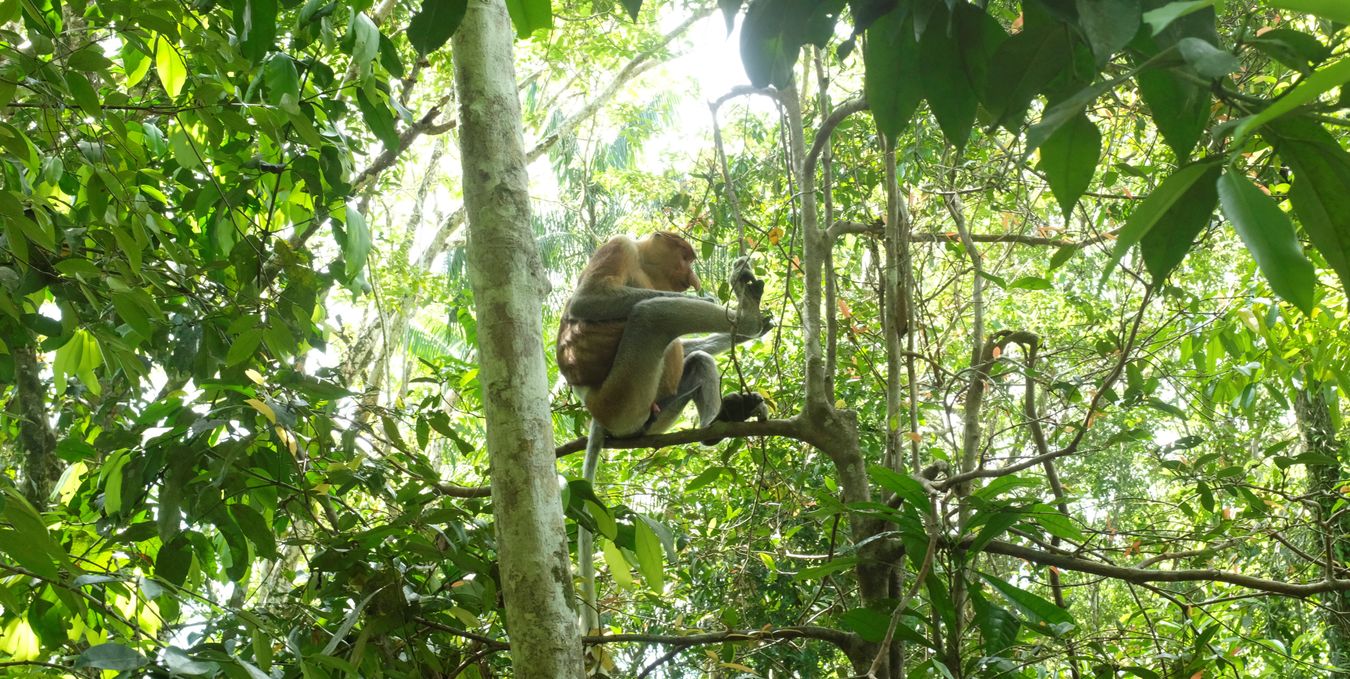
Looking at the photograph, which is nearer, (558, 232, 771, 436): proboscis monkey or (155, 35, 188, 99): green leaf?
(155, 35, 188, 99): green leaf

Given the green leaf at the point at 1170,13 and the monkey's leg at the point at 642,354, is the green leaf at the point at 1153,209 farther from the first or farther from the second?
the monkey's leg at the point at 642,354

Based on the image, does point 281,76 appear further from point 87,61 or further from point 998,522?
point 998,522

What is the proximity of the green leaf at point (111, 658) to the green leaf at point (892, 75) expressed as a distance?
128 centimetres

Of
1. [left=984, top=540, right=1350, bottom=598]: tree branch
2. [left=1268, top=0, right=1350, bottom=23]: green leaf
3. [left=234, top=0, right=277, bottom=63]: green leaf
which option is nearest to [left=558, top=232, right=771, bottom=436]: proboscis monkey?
[left=984, top=540, right=1350, bottom=598]: tree branch

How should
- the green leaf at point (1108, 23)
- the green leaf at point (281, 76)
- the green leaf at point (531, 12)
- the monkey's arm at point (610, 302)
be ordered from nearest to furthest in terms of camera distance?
the green leaf at point (1108, 23), the green leaf at point (531, 12), the green leaf at point (281, 76), the monkey's arm at point (610, 302)

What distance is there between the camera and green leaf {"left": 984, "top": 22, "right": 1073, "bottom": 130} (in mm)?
793

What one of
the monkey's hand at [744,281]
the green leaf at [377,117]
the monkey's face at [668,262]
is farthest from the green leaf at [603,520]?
the monkey's face at [668,262]

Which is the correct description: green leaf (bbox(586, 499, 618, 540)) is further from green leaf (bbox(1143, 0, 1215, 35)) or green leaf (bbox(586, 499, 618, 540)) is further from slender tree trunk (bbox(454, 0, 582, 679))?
green leaf (bbox(1143, 0, 1215, 35))

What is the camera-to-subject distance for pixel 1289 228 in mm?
572

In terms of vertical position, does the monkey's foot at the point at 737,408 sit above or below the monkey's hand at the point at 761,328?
below

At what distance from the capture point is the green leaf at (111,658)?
4.48 ft

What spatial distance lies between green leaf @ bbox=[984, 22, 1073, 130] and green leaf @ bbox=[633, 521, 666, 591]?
1792 millimetres

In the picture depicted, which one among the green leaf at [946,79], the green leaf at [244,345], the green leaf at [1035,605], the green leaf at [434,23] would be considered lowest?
the green leaf at [1035,605]

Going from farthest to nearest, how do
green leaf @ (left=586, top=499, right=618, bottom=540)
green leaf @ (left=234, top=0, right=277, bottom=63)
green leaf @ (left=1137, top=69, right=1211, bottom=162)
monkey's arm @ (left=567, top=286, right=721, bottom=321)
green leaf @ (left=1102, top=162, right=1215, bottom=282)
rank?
monkey's arm @ (left=567, top=286, right=721, bottom=321)
green leaf @ (left=586, top=499, right=618, bottom=540)
green leaf @ (left=234, top=0, right=277, bottom=63)
green leaf @ (left=1137, top=69, right=1211, bottom=162)
green leaf @ (left=1102, top=162, right=1215, bottom=282)
